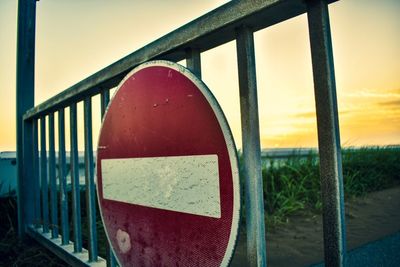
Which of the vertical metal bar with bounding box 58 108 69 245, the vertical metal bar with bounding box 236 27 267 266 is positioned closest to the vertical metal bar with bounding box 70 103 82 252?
the vertical metal bar with bounding box 58 108 69 245

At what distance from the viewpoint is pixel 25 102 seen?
3000 millimetres

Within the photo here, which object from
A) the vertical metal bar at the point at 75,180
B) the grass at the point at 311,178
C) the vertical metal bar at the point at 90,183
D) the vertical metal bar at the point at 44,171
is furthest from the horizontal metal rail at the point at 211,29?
the grass at the point at 311,178

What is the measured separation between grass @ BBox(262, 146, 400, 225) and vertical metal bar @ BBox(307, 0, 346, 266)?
282 centimetres

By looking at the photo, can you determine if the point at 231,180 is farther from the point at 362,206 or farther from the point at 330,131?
the point at 362,206

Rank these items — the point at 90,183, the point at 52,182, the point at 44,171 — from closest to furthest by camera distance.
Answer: the point at 90,183 → the point at 52,182 → the point at 44,171

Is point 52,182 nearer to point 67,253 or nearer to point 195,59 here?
point 67,253

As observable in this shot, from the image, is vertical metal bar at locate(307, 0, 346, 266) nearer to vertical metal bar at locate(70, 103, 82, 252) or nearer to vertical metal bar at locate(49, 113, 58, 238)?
vertical metal bar at locate(70, 103, 82, 252)

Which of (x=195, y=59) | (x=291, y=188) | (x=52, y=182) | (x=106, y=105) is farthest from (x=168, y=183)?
(x=291, y=188)

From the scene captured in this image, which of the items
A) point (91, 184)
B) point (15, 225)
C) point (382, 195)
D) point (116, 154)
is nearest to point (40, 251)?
point (15, 225)

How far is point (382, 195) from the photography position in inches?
195

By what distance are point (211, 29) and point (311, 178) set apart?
4315 millimetres

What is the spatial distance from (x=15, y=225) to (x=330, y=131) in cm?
353

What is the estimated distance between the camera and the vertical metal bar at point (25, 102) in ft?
9.48

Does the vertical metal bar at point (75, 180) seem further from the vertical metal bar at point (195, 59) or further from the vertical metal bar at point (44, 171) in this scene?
the vertical metal bar at point (195, 59)
